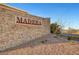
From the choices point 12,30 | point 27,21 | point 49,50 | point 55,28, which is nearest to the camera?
point 49,50

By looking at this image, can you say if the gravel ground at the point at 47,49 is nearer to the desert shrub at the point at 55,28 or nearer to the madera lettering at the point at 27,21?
the desert shrub at the point at 55,28

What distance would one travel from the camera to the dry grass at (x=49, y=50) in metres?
5.15

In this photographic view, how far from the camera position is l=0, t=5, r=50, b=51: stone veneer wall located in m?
5.54

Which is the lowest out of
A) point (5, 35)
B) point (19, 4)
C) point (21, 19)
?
point (5, 35)

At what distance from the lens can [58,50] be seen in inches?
210

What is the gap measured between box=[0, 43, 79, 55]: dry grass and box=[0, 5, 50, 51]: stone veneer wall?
0.49m

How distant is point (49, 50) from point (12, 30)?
1.32m

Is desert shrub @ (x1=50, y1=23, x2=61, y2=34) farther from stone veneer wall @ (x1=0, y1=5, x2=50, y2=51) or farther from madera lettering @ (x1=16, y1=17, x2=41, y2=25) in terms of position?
stone veneer wall @ (x1=0, y1=5, x2=50, y2=51)

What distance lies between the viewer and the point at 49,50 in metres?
5.33

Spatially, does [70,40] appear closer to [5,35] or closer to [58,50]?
[58,50]

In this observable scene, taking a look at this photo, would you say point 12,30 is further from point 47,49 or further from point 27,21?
point 47,49

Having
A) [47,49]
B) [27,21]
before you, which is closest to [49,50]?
[47,49]

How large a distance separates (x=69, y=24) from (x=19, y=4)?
149 cm
